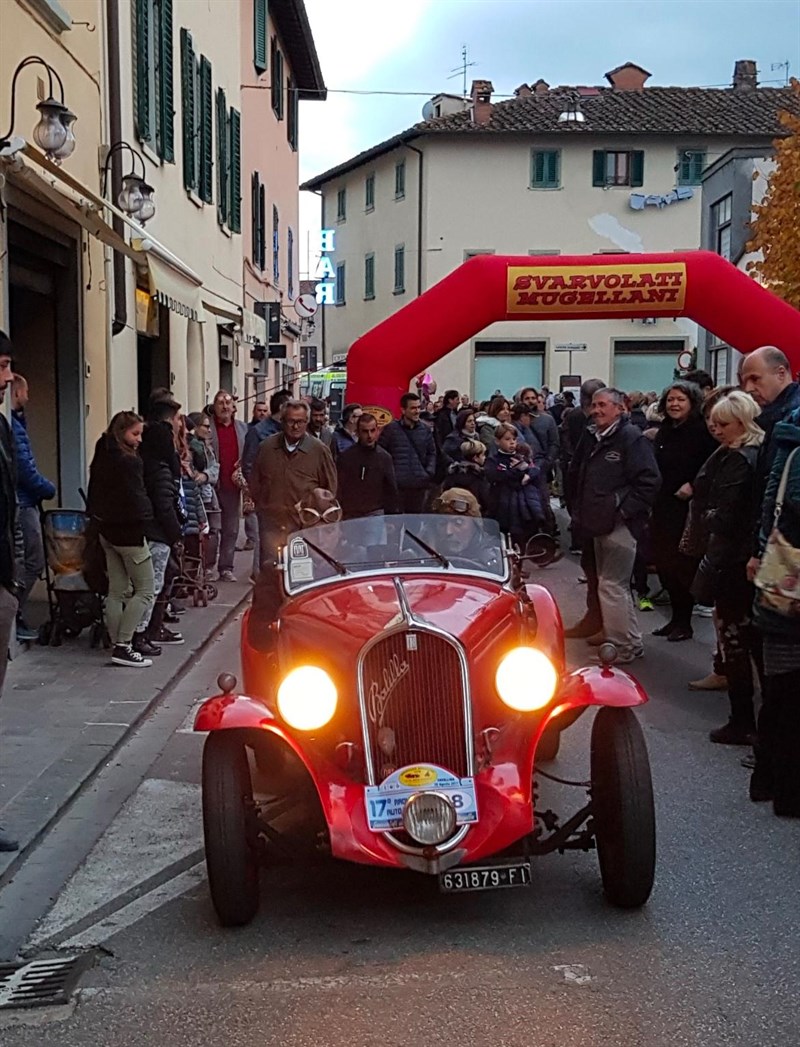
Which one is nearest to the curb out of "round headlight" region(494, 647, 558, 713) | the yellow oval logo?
the yellow oval logo

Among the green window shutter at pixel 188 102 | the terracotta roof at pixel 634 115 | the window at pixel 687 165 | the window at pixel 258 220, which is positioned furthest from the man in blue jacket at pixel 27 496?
the window at pixel 687 165

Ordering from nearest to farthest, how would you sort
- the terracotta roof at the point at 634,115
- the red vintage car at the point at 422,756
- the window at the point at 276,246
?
the red vintage car at the point at 422,756, the window at the point at 276,246, the terracotta roof at the point at 634,115

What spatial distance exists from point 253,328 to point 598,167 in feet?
93.5

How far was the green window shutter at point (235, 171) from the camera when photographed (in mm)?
21797

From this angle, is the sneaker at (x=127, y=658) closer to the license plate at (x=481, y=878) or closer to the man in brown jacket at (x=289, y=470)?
the man in brown jacket at (x=289, y=470)

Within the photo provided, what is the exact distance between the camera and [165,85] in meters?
15.8

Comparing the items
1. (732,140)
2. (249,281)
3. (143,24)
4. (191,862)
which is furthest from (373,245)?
(191,862)

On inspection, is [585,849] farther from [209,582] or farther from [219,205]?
[219,205]

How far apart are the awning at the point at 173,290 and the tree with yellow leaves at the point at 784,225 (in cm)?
1124

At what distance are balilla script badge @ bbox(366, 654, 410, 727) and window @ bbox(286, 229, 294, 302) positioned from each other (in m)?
28.7

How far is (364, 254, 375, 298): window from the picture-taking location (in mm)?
51844

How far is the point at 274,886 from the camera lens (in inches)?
196

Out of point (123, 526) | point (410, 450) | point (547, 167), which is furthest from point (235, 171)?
point (547, 167)

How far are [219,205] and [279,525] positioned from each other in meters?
11.5
